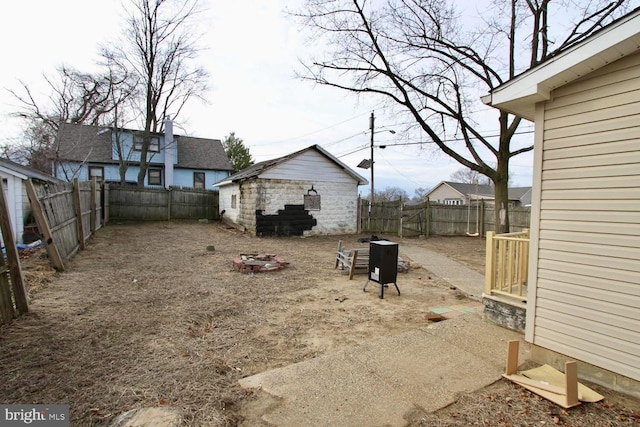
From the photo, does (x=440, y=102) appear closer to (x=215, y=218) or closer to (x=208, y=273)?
(x=208, y=273)

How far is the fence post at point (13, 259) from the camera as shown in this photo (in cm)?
387

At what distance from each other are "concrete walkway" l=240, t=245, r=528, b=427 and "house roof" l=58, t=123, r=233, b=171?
68.4 ft

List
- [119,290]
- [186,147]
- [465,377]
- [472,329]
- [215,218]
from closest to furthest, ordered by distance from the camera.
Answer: [465,377] < [472,329] < [119,290] < [215,218] < [186,147]

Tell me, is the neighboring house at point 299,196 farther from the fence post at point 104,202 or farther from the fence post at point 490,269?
the fence post at point 490,269

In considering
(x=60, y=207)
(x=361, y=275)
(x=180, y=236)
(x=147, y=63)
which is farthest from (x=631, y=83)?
(x=147, y=63)

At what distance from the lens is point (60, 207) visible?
7.34 m

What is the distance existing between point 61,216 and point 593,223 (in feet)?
31.5

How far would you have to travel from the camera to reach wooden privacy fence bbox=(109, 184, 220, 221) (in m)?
17.1

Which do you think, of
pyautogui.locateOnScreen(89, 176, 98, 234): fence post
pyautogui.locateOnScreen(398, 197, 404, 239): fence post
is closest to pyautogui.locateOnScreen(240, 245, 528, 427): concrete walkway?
pyautogui.locateOnScreen(89, 176, 98, 234): fence post

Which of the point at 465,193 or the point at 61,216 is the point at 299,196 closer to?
the point at 61,216

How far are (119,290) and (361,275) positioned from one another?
16.2 ft

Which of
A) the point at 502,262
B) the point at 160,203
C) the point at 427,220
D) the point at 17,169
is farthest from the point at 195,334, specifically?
the point at 160,203

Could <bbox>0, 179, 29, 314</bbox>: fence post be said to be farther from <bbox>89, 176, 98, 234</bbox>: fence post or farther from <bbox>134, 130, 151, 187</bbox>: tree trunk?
<bbox>134, 130, 151, 187</bbox>: tree trunk

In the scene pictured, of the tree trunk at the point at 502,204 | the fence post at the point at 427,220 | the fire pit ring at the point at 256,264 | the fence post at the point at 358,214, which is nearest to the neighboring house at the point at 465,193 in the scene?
the fence post at the point at 427,220
